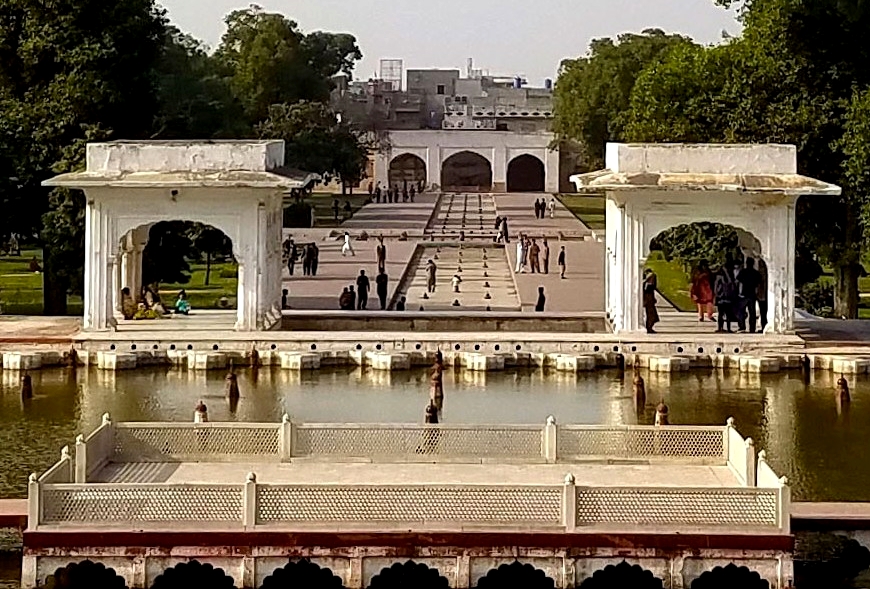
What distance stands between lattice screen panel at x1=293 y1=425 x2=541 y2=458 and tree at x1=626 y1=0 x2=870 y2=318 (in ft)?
48.1

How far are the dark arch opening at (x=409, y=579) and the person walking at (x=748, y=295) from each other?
15.0 meters

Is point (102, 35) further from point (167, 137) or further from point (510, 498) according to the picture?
point (510, 498)

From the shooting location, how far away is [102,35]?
96.9 feet

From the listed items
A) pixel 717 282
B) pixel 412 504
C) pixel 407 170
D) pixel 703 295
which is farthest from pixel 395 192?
pixel 412 504

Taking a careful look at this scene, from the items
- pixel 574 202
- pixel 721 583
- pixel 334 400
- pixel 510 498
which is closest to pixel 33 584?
pixel 510 498

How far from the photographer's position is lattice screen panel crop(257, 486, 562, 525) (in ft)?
38.8

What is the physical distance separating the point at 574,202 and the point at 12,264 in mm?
36885

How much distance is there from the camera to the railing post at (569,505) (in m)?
11.7

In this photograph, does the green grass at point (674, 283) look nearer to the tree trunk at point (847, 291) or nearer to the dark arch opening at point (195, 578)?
the tree trunk at point (847, 291)

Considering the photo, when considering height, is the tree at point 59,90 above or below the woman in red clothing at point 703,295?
above

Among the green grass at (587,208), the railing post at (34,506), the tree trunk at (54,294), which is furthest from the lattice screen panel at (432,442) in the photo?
the green grass at (587,208)

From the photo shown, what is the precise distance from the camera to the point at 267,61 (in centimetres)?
6800

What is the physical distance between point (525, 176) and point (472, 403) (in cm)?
6933

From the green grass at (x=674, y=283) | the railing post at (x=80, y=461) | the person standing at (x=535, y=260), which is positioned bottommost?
the railing post at (x=80, y=461)
